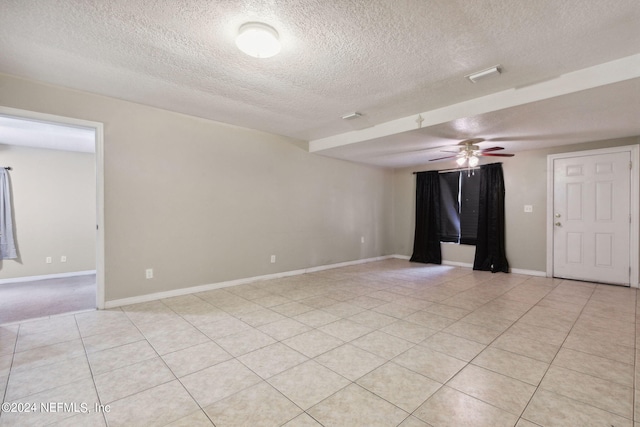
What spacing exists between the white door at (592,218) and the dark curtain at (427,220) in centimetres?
211

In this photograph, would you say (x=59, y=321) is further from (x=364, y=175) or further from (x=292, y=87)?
(x=364, y=175)

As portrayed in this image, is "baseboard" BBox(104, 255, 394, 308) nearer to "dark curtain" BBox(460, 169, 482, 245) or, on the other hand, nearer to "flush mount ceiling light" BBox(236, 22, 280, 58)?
"dark curtain" BBox(460, 169, 482, 245)

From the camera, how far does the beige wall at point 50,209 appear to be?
5.04 meters

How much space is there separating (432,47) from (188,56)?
81.4 inches

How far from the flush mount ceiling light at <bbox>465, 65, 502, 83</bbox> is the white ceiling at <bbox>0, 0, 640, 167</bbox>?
6 cm

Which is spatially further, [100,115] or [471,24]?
[100,115]

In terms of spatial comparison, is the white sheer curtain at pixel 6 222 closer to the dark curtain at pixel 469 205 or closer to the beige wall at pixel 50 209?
the beige wall at pixel 50 209

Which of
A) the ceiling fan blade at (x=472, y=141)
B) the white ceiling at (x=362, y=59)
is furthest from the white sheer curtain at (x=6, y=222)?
the ceiling fan blade at (x=472, y=141)

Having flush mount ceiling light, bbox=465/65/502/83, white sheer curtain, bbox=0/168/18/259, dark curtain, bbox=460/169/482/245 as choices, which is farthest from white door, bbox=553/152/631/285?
white sheer curtain, bbox=0/168/18/259

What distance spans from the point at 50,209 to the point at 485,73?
288 inches

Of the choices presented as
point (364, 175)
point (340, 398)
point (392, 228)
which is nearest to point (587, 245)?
point (392, 228)

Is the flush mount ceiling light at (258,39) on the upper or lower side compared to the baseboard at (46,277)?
upper

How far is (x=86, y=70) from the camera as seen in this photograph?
107 inches

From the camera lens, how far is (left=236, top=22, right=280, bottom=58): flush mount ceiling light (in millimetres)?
2004
